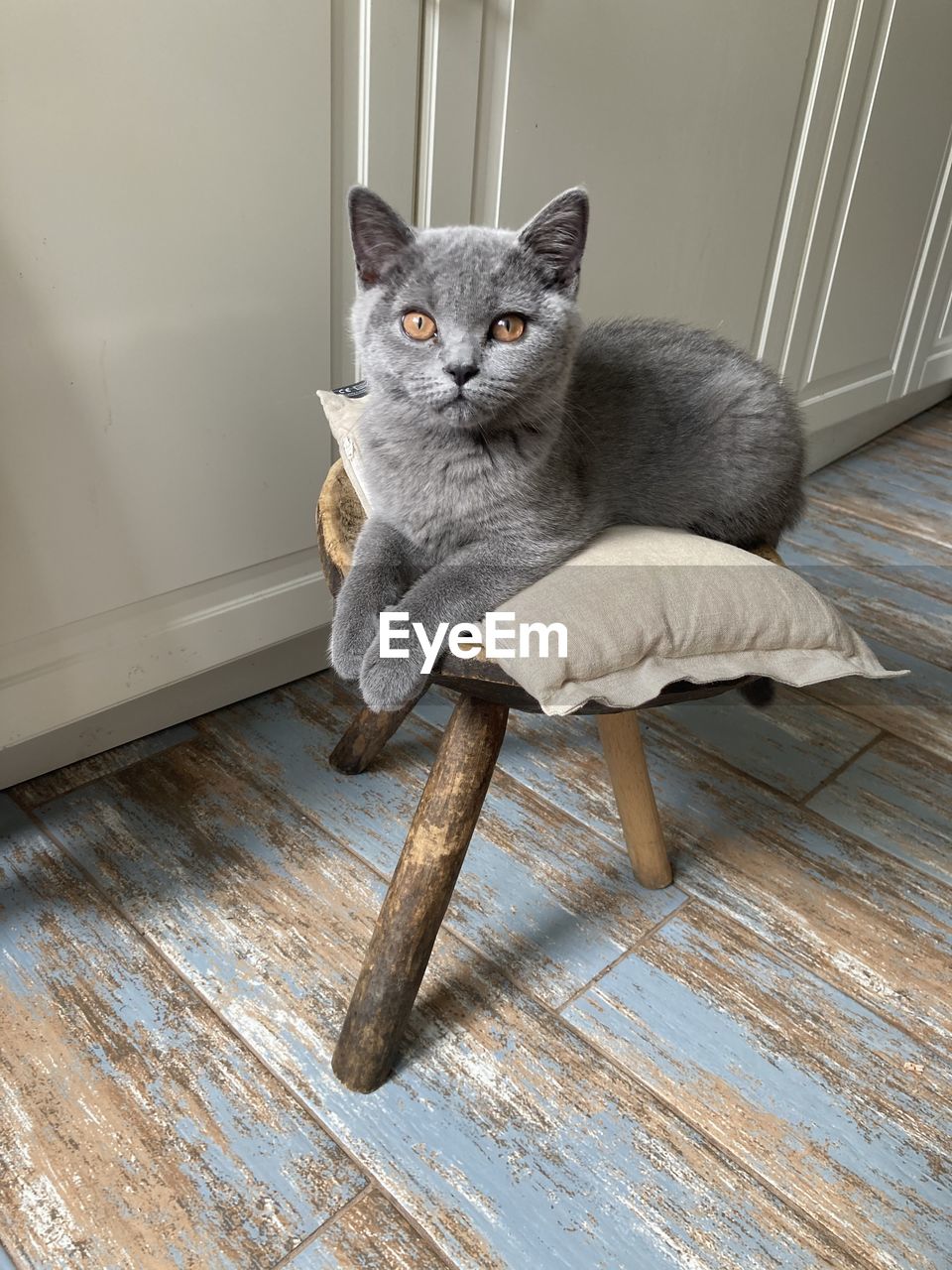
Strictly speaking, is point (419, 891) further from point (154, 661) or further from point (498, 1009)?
point (154, 661)

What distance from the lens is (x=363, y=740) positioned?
1325 millimetres

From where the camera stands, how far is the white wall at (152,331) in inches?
37.3

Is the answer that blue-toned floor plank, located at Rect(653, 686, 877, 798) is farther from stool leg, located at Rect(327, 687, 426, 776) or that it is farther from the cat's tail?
stool leg, located at Rect(327, 687, 426, 776)

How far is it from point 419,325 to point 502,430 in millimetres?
110

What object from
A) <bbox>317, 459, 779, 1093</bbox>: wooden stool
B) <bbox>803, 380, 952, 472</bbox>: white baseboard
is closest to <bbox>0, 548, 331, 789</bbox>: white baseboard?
<bbox>317, 459, 779, 1093</bbox>: wooden stool

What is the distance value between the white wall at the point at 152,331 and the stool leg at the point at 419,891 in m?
0.47

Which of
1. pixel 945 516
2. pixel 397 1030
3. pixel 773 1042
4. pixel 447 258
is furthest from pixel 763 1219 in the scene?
pixel 945 516

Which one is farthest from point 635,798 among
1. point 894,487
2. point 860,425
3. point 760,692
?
point 860,425

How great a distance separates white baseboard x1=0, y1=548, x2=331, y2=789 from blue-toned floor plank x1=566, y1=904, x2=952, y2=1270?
62 centimetres

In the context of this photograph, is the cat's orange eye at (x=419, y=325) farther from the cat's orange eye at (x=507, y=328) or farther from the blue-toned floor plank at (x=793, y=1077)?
the blue-toned floor plank at (x=793, y=1077)

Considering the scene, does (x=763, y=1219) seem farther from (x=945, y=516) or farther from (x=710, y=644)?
(x=945, y=516)

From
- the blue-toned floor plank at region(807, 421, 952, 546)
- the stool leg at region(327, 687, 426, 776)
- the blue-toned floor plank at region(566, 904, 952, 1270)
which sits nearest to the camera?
the blue-toned floor plank at region(566, 904, 952, 1270)

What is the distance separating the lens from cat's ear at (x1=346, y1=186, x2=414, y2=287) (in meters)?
0.81

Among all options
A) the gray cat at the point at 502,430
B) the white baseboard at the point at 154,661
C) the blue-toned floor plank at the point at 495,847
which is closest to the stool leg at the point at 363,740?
the blue-toned floor plank at the point at 495,847
